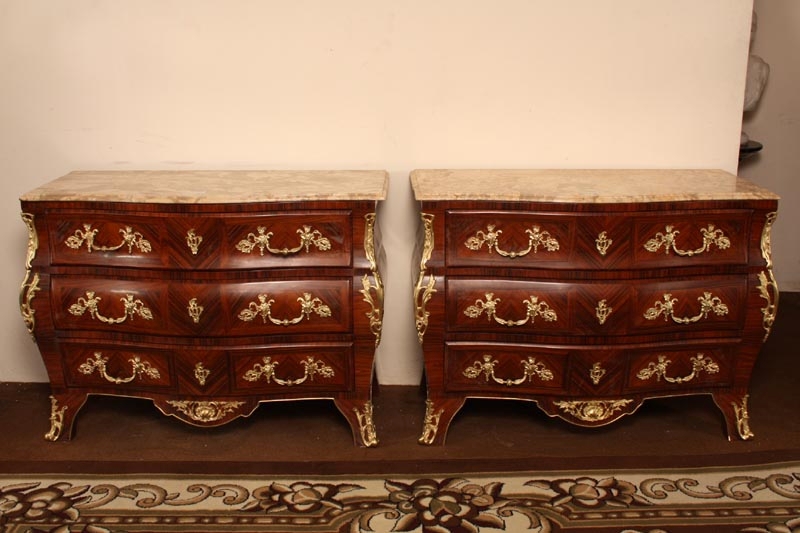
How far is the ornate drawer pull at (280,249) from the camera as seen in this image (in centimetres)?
258

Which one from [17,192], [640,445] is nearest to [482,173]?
[640,445]

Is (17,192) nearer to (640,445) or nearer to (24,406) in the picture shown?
(24,406)

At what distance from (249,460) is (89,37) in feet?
5.12

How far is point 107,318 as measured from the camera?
2.65 metres

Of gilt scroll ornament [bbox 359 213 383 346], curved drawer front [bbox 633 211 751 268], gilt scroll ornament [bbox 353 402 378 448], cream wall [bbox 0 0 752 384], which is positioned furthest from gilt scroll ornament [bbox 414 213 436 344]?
curved drawer front [bbox 633 211 751 268]

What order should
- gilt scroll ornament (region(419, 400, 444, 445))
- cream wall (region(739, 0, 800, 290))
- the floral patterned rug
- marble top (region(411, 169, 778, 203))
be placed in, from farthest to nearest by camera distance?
cream wall (region(739, 0, 800, 290)) → gilt scroll ornament (region(419, 400, 444, 445)) → marble top (region(411, 169, 778, 203)) → the floral patterned rug

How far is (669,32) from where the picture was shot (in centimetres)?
291

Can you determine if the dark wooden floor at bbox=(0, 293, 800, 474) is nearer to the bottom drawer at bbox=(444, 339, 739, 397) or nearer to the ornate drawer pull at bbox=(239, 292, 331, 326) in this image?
the bottom drawer at bbox=(444, 339, 739, 397)

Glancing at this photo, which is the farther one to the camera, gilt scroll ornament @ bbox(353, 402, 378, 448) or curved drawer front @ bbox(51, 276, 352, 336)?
gilt scroll ornament @ bbox(353, 402, 378, 448)

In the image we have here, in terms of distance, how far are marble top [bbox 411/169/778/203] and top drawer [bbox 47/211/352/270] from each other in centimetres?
32

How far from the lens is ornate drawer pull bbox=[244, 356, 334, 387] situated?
2678 mm

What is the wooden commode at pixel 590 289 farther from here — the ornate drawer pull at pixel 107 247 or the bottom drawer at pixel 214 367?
the ornate drawer pull at pixel 107 247

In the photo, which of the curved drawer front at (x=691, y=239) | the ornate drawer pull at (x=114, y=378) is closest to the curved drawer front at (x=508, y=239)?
the curved drawer front at (x=691, y=239)

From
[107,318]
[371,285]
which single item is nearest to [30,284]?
[107,318]
